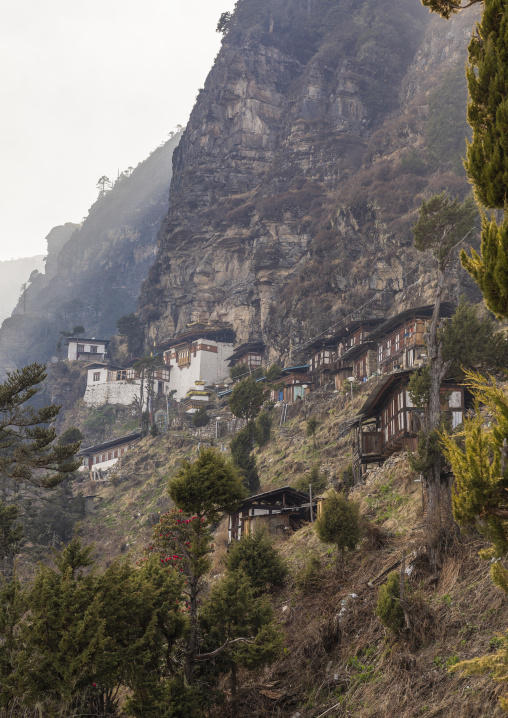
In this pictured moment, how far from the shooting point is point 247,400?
149ft

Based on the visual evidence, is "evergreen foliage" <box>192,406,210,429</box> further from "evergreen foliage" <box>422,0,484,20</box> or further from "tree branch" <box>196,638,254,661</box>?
"evergreen foliage" <box>422,0,484,20</box>

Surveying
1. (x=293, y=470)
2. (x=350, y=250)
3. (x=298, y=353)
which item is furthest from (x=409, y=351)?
(x=350, y=250)

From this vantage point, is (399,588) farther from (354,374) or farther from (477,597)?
(354,374)

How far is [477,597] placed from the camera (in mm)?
13422

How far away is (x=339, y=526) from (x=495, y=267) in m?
13.6

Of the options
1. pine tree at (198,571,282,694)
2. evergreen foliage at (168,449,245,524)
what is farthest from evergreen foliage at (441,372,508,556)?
evergreen foliage at (168,449,245,524)

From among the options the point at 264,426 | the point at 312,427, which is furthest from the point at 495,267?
the point at 264,426

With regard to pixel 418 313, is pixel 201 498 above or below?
below

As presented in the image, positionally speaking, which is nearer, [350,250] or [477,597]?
[477,597]

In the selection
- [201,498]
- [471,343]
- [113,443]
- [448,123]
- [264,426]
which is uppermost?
[448,123]

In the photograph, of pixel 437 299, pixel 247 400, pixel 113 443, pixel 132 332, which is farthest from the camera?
pixel 132 332

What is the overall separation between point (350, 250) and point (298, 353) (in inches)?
620

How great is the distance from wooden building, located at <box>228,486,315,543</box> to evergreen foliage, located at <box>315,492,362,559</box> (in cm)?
1038

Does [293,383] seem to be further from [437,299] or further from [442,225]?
[437,299]
